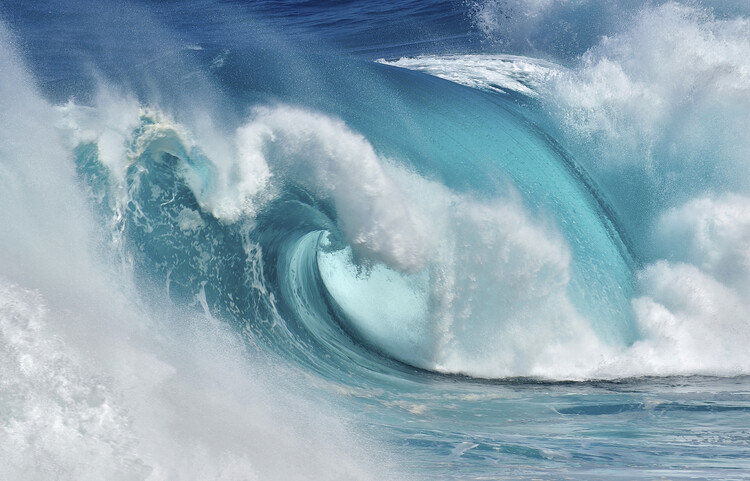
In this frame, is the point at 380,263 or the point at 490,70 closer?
the point at 380,263

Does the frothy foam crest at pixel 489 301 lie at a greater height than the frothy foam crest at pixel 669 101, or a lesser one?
lesser

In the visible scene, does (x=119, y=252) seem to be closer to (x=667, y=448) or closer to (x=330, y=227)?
(x=330, y=227)

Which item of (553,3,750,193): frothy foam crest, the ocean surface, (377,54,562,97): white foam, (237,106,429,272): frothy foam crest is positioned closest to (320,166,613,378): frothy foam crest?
the ocean surface

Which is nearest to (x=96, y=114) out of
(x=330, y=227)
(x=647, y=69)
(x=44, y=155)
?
(x=44, y=155)

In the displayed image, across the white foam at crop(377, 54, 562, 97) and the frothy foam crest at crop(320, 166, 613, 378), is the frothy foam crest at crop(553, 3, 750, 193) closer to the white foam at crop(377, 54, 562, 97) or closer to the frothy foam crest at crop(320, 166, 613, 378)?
the white foam at crop(377, 54, 562, 97)

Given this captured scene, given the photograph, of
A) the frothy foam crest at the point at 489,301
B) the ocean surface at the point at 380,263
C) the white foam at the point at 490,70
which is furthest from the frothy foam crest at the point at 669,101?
the frothy foam crest at the point at 489,301

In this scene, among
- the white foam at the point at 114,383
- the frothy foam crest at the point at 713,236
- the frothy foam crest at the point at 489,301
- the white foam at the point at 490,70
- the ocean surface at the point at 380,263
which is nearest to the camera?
the white foam at the point at 114,383

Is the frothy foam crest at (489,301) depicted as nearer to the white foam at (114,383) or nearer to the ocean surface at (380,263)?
the ocean surface at (380,263)

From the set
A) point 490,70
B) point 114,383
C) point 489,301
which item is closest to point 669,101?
point 490,70

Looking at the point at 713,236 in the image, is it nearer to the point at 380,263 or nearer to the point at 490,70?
the point at 380,263

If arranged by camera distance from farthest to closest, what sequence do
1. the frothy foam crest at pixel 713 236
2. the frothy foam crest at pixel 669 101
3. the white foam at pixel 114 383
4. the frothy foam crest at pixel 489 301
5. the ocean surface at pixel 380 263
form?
the frothy foam crest at pixel 669 101
the frothy foam crest at pixel 713 236
the frothy foam crest at pixel 489 301
the ocean surface at pixel 380 263
the white foam at pixel 114 383
